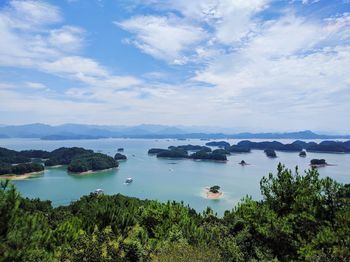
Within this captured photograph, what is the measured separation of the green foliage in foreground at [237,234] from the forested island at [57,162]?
56.1 m

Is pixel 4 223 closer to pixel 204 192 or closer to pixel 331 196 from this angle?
pixel 331 196

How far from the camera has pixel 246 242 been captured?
406 inches

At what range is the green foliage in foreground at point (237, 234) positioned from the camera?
6.66 m

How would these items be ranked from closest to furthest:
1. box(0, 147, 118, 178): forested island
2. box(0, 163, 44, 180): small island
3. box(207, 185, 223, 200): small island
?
box(207, 185, 223, 200): small island, box(0, 163, 44, 180): small island, box(0, 147, 118, 178): forested island

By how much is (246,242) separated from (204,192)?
3928 cm

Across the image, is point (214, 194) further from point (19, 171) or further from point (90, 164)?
point (19, 171)

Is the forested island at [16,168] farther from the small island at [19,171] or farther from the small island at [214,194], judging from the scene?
the small island at [214,194]

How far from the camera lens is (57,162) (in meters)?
82.4

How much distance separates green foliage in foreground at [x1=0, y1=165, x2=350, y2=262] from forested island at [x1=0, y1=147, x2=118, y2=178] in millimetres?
56129

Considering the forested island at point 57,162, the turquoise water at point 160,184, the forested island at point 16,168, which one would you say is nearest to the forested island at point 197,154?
the turquoise water at point 160,184

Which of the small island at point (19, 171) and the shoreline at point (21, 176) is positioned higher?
the small island at point (19, 171)

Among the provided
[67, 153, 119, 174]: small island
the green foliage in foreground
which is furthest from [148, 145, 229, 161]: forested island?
the green foliage in foreground

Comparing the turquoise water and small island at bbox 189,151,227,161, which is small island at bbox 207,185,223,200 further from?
small island at bbox 189,151,227,161

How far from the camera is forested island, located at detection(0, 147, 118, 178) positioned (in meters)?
64.7
